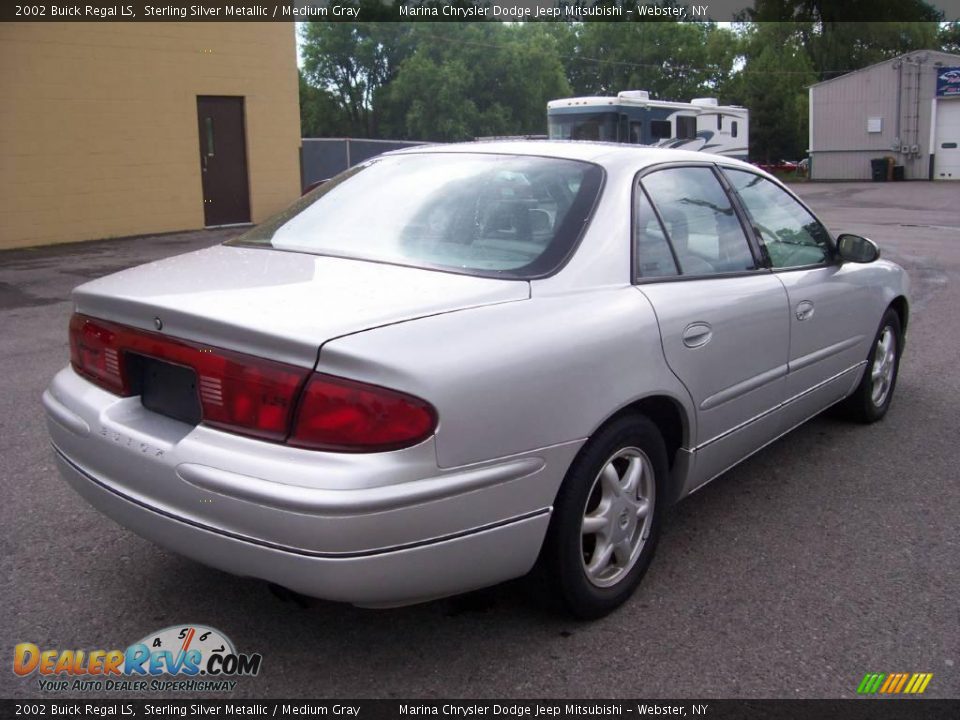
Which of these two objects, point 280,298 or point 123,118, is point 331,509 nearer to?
point 280,298

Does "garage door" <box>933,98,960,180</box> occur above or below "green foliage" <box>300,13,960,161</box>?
below

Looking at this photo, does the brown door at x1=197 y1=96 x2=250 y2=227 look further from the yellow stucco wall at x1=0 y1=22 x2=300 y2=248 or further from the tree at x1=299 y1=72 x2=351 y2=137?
the tree at x1=299 y1=72 x2=351 y2=137

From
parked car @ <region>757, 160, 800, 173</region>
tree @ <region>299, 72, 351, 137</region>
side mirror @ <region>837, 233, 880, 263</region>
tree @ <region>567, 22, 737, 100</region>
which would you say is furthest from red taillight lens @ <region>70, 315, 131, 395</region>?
tree @ <region>567, 22, 737, 100</region>

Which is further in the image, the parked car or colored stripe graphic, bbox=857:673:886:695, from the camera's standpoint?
the parked car

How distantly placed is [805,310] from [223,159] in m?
14.9

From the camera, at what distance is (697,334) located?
3383mm

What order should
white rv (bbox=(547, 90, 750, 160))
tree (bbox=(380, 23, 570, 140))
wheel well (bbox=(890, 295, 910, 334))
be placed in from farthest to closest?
1. tree (bbox=(380, 23, 570, 140))
2. white rv (bbox=(547, 90, 750, 160))
3. wheel well (bbox=(890, 295, 910, 334))

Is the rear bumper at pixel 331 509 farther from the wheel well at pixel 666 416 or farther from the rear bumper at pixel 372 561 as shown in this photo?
the wheel well at pixel 666 416

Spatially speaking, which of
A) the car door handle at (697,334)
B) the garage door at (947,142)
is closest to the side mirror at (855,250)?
the car door handle at (697,334)

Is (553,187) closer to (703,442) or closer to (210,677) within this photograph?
(703,442)

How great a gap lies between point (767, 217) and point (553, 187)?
1.35 m

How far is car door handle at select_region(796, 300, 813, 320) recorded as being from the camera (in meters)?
4.10

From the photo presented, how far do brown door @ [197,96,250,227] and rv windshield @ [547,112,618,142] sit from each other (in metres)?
8.46

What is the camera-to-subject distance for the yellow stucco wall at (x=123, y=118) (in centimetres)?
1434
